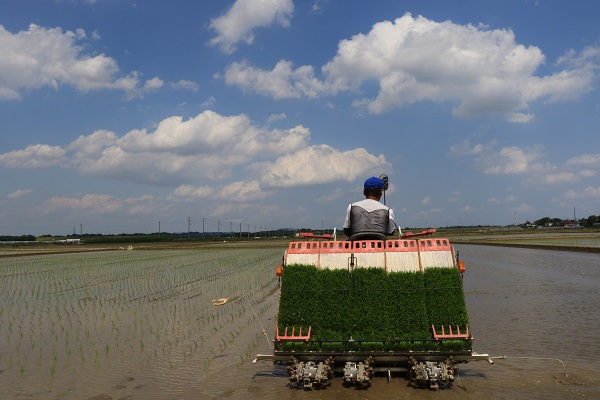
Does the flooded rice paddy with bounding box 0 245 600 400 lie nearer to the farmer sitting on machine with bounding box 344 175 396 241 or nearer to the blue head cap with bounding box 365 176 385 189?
the farmer sitting on machine with bounding box 344 175 396 241

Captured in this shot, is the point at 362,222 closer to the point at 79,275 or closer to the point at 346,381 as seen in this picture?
the point at 346,381

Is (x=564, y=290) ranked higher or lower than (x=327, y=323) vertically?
lower

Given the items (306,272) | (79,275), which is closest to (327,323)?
(306,272)

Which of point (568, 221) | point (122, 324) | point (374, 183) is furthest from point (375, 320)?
point (568, 221)

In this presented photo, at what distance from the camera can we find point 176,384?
23.1 ft

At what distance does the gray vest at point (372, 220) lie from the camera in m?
6.95

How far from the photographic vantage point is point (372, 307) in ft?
20.2

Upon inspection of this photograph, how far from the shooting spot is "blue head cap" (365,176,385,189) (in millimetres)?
7176

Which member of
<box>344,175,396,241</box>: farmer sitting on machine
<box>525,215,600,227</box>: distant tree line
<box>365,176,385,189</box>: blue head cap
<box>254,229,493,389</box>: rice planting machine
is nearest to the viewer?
<box>254,229,493,389</box>: rice planting machine

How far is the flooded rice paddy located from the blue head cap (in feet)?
9.03

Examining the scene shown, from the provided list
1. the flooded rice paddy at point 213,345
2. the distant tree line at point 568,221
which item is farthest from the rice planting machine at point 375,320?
the distant tree line at point 568,221

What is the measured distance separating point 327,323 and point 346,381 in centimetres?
75

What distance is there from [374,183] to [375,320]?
2.12m

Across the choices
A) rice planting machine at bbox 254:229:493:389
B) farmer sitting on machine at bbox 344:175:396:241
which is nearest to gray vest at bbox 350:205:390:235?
farmer sitting on machine at bbox 344:175:396:241
